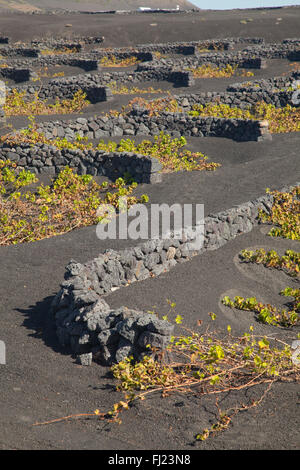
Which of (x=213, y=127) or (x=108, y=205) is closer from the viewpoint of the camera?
(x=108, y=205)

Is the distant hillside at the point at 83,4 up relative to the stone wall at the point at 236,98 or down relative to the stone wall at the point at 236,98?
up

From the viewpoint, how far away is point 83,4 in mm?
101188

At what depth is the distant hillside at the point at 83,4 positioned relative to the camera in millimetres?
89562

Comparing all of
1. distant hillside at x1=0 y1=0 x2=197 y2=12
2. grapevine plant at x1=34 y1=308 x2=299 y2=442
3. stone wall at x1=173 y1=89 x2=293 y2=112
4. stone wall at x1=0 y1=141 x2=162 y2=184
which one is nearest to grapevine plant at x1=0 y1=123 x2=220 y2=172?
stone wall at x1=0 y1=141 x2=162 y2=184

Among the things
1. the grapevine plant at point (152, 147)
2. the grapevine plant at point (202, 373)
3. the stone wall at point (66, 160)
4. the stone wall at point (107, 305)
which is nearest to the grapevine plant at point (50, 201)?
the stone wall at point (66, 160)

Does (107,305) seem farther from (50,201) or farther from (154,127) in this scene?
(154,127)

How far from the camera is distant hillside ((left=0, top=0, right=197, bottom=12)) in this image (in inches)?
3526

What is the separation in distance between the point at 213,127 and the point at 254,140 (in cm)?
209

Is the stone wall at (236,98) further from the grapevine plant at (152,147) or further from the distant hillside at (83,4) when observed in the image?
the distant hillside at (83,4)

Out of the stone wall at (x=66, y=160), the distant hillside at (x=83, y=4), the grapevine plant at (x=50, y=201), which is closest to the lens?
the grapevine plant at (x=50, y=201)

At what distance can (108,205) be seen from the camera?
14297 mm

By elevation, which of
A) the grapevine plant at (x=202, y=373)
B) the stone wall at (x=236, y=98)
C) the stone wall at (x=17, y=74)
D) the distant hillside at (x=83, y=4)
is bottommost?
the grapevine plant at (x=202, y=373)
